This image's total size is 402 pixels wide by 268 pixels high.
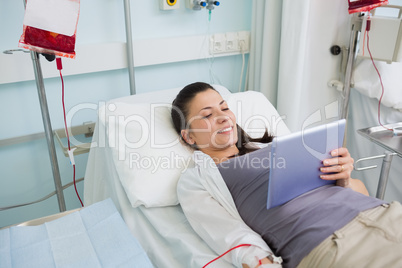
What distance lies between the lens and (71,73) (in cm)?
182

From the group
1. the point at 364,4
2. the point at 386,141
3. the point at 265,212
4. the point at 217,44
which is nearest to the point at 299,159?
the point at 265,212

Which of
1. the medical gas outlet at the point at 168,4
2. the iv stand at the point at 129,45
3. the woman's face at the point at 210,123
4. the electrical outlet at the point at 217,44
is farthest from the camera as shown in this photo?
the electrical outlet at the point at 217,44

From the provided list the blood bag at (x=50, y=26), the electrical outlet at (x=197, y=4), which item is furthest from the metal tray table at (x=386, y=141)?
the blood bag at (x=50, y=26)

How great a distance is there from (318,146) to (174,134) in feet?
2.31

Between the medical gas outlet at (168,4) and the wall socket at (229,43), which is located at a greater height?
the medical gas outlet at (168,4)

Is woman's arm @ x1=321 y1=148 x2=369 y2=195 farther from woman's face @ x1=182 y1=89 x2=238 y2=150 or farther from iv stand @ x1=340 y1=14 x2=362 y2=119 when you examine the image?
iv stand @ x1=340 y1=14 x2=362 y2=119

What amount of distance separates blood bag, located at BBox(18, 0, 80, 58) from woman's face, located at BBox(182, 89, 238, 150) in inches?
22.0

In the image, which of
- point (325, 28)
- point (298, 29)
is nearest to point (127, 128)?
point (298, 29)

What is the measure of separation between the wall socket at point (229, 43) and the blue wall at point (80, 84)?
55mm

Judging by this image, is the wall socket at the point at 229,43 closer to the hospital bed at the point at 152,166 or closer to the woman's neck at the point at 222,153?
the hospital bed at the point at 152,166

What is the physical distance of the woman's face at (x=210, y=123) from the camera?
1.55 meters

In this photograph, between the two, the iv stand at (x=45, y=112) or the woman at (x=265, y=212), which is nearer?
the woman at (x=265, y=212)

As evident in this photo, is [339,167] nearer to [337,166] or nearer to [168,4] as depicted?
[337,166]

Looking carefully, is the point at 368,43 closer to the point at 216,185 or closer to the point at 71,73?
the point at 216,185
